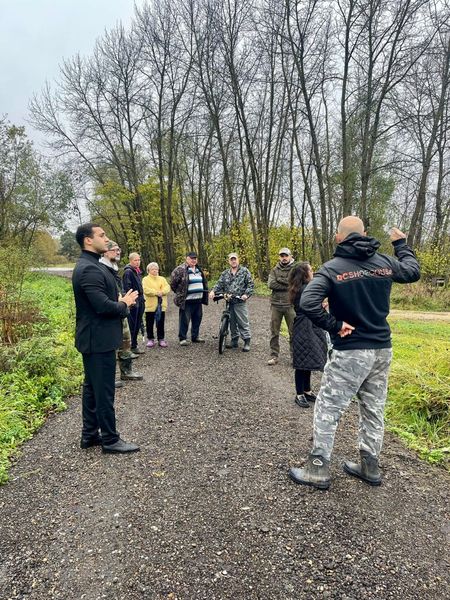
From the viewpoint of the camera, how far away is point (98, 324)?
360cm

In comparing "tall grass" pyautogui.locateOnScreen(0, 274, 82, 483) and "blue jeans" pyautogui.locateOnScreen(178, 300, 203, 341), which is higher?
"blue jeans" pyautogui.locateOnScreen(178, 300, 203, 341)

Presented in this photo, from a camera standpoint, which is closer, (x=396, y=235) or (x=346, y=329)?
(x=346, y=329)

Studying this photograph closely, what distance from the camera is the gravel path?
2.26 metres

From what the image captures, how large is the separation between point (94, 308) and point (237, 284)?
4441 mm

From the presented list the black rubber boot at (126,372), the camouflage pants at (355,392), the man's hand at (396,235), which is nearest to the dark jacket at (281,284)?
the black rubber boot at (126,372)

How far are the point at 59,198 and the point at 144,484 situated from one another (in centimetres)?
2852

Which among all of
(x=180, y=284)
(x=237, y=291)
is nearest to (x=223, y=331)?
(x=237, y=291)

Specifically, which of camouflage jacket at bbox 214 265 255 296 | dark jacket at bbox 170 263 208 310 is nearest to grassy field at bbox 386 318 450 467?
camouflage jacket at bbox 214 265 255 296

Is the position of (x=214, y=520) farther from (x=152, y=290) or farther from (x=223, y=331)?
(x=152, y=290)

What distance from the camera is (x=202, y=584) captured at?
7.35 feet

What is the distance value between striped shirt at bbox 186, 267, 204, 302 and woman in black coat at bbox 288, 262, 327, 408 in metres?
3.26

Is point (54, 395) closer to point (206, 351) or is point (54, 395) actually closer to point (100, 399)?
point (100, 399)

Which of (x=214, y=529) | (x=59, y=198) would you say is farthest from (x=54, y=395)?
(x=59, y=198)

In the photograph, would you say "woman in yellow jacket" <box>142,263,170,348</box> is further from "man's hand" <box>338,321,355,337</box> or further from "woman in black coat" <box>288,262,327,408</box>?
"man's hand" <box>338,321,355,337</box>
